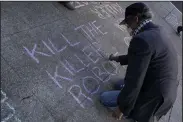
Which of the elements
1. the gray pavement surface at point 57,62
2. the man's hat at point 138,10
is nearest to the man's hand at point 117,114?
the gray pavement surface at point 57,62

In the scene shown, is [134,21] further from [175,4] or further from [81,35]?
[175,4]

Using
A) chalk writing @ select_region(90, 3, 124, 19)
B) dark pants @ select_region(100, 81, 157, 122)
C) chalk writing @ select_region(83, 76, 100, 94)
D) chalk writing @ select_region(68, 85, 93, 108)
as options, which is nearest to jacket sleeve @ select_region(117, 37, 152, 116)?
dark pants @ select_region(100, 81, 157, 122)

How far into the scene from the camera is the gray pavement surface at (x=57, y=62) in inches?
161

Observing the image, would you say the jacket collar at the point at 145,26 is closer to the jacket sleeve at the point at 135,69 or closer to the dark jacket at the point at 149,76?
the dark jacket at the point at 149,76

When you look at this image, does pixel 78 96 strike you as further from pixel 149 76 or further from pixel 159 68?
pixel 159 68

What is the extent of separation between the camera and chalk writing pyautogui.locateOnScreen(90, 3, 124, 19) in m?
6.16

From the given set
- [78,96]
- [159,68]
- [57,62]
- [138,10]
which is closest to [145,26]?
[138,10]

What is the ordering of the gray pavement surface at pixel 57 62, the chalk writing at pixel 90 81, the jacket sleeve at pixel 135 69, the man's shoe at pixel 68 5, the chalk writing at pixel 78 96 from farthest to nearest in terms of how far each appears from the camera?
the man's shoe at pixel 68 5 → the chalk writing at pixel 90 81 → the chalk writing at pixel 78 96 → the gray pavement surface at pixel 57 62 → the jacket sleeve at pixel 135 69

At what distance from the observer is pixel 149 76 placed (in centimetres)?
376

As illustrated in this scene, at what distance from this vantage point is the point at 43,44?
15.9ft

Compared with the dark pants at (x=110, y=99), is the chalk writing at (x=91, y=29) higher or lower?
higher

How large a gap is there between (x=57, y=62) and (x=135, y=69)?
4.89 ft

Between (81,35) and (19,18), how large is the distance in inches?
41.3

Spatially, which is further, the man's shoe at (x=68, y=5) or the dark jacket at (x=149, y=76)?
the man's shoe at (x=68, y=5)
